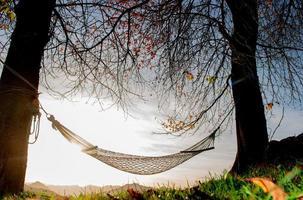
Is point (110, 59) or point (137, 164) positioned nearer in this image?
point (137, 164)

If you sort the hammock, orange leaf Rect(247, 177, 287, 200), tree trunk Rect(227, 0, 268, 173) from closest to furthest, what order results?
1. orange leaf Rect(247, 177, 287, 200)
2. the hammock
3. tree trunk Rect(227, 0, 268, 173)

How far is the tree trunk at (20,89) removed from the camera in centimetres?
472

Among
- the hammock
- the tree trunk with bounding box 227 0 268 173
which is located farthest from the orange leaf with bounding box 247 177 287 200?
the tree trunk with bounding box 227 0 268 173

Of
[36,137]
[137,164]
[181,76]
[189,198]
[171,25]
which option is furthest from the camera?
[181,76]

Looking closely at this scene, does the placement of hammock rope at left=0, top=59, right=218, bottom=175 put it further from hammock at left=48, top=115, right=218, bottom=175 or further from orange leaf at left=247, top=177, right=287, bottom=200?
orange leaf at left=247, top=177, right=287, bottom=200

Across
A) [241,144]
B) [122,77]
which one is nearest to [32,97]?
[122,77]

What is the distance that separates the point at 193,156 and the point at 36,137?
216 centimetres

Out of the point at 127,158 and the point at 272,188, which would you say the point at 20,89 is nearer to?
the point at 127,158

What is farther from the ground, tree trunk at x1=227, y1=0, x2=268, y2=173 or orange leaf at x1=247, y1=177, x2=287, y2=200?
tree trunk at x1=227, y1=0, x2=268, y2=173

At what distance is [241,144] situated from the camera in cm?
623

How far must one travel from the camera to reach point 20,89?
488 cm

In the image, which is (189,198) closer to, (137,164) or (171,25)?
(137,164)

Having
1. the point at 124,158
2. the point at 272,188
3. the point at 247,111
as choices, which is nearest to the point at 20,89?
the point at 124,158

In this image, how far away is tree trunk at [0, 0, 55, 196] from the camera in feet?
15.5
